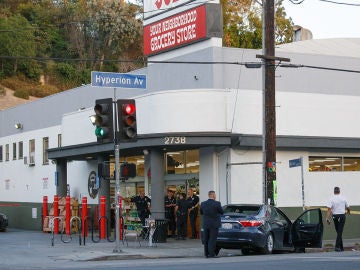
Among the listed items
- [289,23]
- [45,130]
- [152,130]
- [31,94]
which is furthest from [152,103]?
[31,94]

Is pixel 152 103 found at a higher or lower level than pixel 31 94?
lower

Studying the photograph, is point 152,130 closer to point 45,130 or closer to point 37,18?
point 45,130

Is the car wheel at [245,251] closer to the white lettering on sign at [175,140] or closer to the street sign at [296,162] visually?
the street sign at [296,162]

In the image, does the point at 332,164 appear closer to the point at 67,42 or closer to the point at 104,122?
the point at 104,122

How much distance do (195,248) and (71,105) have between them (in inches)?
540

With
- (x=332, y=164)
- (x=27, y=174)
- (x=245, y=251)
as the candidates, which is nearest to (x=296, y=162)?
(x=245, y=251)

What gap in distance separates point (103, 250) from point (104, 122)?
13.7ft

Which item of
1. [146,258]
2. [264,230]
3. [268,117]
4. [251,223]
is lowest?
[146,258]

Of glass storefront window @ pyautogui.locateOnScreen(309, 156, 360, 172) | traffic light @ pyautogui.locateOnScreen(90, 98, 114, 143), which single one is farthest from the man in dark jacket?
glass storefront window @ pyautogui.locateOnScreen(309, 156, 360, 172)

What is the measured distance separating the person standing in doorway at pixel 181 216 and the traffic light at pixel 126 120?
6.83 m

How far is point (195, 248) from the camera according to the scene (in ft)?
78.8

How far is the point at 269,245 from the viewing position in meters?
21.5

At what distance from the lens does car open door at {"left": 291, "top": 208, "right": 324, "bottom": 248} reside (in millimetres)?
22406

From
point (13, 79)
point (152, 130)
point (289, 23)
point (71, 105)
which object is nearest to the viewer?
point (152, 130)
